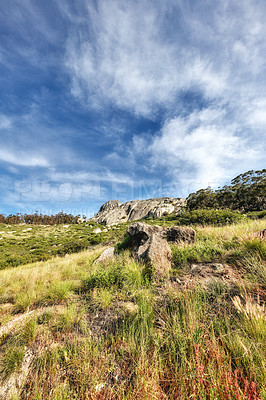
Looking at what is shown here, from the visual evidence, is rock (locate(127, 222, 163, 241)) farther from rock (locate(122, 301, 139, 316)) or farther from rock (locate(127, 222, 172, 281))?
rock (locate(122, 301, 139, 316))

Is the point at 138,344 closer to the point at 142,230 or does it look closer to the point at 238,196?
the point at 142,230

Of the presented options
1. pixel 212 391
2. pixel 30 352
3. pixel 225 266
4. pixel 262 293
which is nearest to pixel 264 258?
pixel 225 266

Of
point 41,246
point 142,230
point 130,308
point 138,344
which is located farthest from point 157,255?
point 41,246

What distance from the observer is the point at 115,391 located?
1610 mm

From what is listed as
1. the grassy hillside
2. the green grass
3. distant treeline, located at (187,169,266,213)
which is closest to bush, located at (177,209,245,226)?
the green grass

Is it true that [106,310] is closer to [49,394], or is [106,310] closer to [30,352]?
[30,352]

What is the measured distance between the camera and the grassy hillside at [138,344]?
60.1 inches

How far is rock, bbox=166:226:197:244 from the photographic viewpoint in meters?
7.13

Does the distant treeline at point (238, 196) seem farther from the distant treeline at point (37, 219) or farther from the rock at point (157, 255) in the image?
the distant treeline at point (37, 219)

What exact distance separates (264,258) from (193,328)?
338 centimetres

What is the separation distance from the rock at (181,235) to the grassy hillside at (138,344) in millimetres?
3052

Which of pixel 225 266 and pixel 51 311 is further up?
pixel 225 266

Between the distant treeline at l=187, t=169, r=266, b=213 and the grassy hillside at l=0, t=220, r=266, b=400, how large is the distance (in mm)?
34893

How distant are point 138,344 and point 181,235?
568 cm
